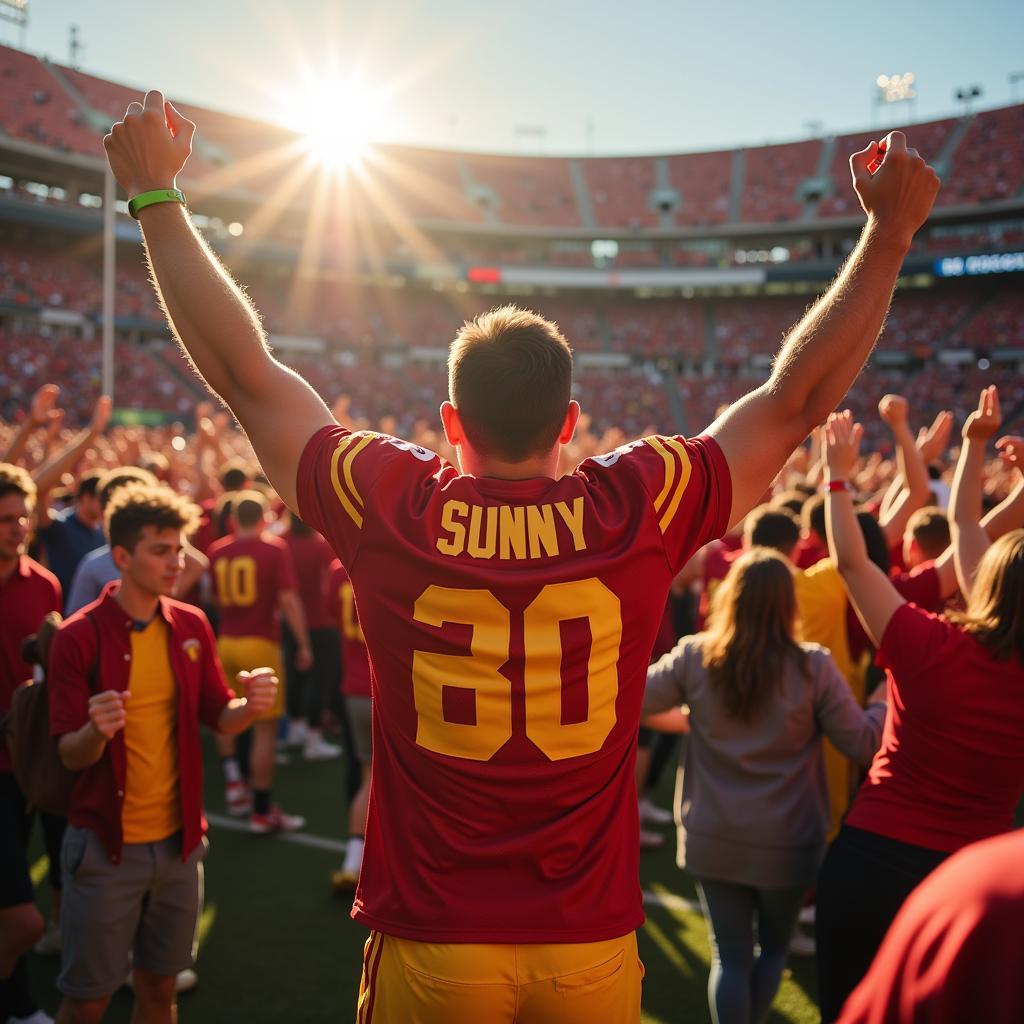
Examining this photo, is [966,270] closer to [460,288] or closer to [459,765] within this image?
[460,288]

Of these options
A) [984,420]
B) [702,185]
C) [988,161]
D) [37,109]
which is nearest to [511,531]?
[984,420]

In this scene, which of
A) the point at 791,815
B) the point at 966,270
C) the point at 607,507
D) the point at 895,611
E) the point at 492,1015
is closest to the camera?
the point at 492,1015

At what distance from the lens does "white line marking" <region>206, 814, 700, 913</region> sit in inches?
212

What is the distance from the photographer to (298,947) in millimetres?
4867

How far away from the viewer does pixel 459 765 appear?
167 centimetres

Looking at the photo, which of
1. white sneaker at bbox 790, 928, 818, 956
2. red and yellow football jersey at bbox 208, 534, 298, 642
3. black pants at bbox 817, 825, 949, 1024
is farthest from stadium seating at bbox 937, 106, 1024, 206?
black pants at bbox 817, 825, 949, 1024

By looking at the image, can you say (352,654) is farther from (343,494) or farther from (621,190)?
(621,190)

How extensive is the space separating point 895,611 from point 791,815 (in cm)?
101

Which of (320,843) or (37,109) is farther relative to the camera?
(37,109)

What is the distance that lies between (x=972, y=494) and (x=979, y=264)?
42.4 meters

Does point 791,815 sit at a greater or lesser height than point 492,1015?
lesser

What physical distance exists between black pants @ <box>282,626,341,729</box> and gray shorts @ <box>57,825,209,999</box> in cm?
484

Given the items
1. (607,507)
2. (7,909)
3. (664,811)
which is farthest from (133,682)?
(664,811)

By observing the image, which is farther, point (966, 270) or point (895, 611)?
point (966, 270)
